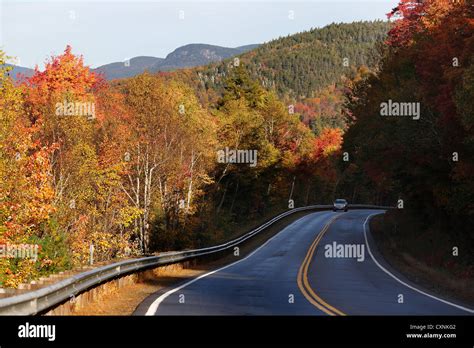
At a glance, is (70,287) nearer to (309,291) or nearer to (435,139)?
(309,291)

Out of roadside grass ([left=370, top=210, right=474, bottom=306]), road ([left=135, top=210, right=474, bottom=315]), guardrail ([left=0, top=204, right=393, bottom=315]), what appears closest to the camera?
guardrail ([left=0, top=204, right=393, bottom=315])

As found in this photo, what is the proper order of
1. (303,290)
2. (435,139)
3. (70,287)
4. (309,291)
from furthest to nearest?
1. (435,139)
2. (303,290)
3. (309,291)
4. (70,287)

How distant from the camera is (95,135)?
41.7 meters

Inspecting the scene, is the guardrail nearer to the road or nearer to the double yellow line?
the road

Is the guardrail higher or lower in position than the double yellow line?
higher

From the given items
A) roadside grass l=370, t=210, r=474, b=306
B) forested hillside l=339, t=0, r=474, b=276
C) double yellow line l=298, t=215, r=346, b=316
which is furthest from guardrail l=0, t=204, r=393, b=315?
forested hillside l=339, t=0, r=474, b=276

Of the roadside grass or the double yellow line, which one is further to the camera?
the roadside grass

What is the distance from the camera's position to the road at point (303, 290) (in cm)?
1430

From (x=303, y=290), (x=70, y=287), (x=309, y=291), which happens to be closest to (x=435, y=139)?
(x=303, y=290)

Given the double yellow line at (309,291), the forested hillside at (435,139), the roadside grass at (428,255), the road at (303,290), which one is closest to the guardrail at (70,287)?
the road at (303,290)

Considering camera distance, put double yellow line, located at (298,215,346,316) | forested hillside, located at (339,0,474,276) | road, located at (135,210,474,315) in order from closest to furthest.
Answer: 1. double yellow line, located at (298,215,346,316)
2. road, located at (135,210,474,315)
3. forested hillside, located at (339,0,474,276)

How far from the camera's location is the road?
14305 mm

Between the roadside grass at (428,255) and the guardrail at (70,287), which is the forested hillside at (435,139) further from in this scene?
the guardrail at (70,287)

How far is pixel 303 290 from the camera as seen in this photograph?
1930 centimetres
